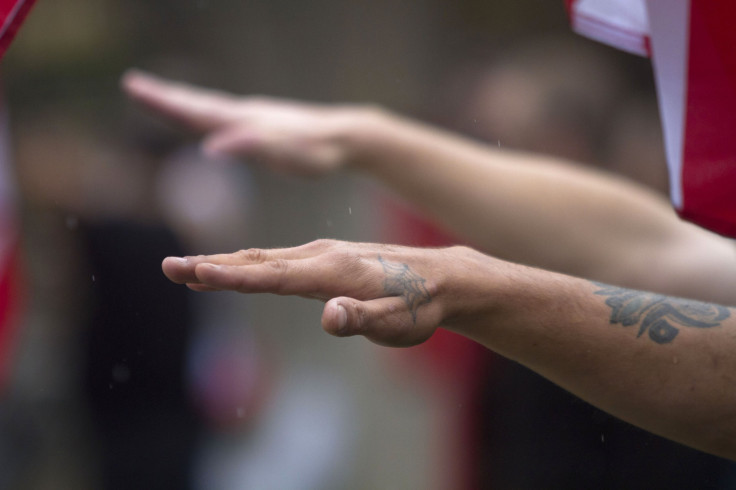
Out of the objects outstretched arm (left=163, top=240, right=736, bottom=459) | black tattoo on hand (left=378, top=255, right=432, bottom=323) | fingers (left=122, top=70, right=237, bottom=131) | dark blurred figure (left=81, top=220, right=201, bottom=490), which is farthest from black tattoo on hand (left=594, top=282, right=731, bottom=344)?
dark blurred figure (left=81, top=220, right=201, bottom=490)

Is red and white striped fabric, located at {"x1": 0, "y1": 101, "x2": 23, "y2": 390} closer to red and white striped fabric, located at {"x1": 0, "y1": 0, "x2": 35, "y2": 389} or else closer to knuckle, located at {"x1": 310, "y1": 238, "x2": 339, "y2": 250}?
red and white striped fabric, located at {"x1": 0, "y1": 0, "x2": 35, "y2": 389}

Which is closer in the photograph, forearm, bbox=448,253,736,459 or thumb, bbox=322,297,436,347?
thumb, bbox=322,297,436,347

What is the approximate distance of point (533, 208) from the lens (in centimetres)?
136

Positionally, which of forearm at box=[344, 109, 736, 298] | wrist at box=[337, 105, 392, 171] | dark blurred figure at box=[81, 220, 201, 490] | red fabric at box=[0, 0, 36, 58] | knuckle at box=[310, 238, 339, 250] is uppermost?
red fabric at box=[0, 0, 36, 58]

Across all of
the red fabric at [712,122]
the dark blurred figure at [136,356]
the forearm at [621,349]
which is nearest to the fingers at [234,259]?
the forearm at [621,349]

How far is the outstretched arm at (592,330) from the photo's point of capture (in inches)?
26.2

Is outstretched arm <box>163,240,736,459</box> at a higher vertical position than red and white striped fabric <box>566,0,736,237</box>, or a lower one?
lower

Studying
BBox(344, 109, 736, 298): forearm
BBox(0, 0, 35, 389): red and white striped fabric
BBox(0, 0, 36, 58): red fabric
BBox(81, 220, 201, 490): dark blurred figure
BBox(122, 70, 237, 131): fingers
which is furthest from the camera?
BBox(0, 0, 35, 389): red and white striped fabric

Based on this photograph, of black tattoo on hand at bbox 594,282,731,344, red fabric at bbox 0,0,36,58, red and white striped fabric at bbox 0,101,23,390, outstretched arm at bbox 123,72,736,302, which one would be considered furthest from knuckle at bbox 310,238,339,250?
red and white striped fabric at bbox 0,101,23,390

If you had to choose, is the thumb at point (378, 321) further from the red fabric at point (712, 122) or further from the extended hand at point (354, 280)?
the red fabric at point (712, 122)

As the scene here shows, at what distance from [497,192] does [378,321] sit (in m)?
0.84

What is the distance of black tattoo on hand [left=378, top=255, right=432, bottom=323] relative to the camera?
624 mm

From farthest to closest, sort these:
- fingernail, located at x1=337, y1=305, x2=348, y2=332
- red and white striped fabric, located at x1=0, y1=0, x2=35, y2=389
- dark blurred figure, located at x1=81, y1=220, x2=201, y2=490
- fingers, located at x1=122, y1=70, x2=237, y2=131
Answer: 1. red and white striped fabric, located at x1=0, y1=0, x2=35, y2=389
2. dark blurred figure, located at x1=81, y1=220, x2=201, y2=490
3. fingers, located at x1=122, y1=70, x2=237, y2=131
4. fingernail, located at x1=337, y1=305, x2=348, y2=332

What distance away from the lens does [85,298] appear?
1.80 m
